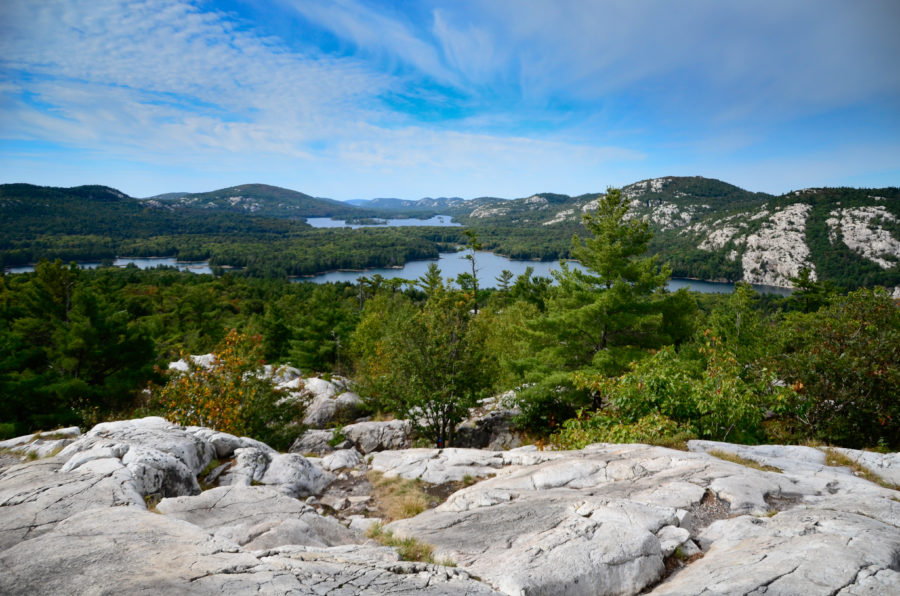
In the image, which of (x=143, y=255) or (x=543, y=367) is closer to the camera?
(x=543, y=367)

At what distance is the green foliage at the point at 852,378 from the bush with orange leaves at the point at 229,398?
55.8ft

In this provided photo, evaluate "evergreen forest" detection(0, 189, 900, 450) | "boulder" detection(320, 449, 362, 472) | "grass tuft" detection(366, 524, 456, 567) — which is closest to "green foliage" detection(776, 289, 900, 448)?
"evergreen forest" detection(0, 189, 900, 450)

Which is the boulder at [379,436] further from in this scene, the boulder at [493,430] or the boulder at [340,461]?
the boulder at [340,461]

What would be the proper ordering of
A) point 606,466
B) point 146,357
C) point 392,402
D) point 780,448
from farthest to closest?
point 146,357 < point 392,402 < point 780,448 < point 606,466

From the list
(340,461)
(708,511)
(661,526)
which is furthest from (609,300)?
(340,461)

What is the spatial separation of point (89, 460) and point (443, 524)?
718cm

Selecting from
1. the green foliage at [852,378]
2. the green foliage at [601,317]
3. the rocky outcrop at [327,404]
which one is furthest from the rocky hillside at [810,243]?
the rocky outcrop at [327,404]

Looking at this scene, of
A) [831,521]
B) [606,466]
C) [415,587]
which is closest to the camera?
[415,587]

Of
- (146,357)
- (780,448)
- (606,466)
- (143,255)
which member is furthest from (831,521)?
(143,255)

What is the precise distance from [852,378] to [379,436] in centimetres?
1620

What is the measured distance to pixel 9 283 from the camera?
50.2 metres

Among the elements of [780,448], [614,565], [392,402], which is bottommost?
[392,402]

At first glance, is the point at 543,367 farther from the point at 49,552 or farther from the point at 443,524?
the point at 49,552

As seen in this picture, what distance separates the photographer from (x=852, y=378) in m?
10.8
